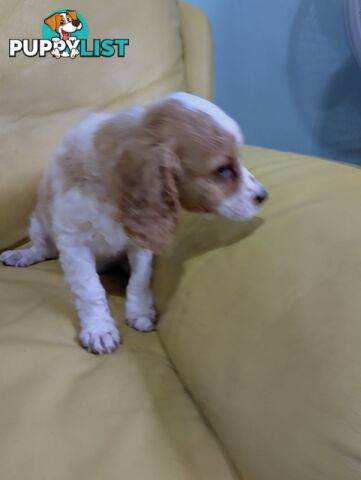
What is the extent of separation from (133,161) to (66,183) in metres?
0.21

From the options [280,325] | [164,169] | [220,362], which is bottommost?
[220,362]

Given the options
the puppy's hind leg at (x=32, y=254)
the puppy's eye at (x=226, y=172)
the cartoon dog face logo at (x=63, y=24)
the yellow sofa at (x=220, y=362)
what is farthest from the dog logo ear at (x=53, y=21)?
the puppy's eye at (x=226, y=172)

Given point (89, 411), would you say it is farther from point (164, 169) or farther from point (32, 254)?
point (32, 254)

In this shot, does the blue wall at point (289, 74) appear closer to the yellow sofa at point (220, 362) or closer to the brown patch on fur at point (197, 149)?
the yellow sofa at point (220, 362)

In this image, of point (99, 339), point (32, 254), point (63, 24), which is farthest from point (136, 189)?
point (63, 24)

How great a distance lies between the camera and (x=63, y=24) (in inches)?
53.8

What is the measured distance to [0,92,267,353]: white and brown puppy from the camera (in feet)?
3.04

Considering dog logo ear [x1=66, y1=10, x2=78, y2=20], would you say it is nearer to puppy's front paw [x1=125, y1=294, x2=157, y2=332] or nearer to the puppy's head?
the puppy's head

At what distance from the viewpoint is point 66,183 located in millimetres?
1079

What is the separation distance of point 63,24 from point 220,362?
36.9 inches

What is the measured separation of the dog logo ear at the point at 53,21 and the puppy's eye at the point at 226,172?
2.19 feet

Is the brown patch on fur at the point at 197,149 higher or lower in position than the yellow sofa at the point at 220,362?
higher

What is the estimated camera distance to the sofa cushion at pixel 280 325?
668mm

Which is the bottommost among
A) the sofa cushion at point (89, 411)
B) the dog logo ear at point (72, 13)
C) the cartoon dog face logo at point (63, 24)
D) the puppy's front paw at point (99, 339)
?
the puppy's front paw at point (99, 339)
